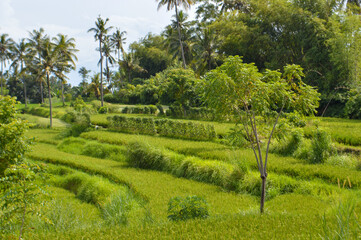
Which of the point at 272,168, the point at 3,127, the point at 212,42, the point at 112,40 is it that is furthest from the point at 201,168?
the point at 112,40

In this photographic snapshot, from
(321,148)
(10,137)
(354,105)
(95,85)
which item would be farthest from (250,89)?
(95,85)

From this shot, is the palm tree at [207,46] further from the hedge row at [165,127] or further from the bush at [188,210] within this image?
the bush at [188,210]

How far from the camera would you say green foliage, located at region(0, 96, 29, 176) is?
19.4 feet

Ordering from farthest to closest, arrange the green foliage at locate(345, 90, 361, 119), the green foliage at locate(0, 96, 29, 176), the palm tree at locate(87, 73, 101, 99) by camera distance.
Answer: the palm tree at locate(87, 73, 101, 99) < the green foliage at locate(345, 90, 361, 119) < the green foliage at locate(0, 96, 29, 176)

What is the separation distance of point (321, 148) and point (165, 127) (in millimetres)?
10723

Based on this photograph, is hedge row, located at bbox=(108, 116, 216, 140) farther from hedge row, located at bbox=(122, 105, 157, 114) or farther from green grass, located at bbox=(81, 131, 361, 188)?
hedge row, located at bbox=(122, 105, 157, 114)

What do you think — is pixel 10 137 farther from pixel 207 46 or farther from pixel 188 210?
pixel 207 46

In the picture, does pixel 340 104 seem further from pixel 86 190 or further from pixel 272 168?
pixel 86 190

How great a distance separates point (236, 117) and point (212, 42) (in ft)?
96.7

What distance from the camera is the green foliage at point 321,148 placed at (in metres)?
11.1

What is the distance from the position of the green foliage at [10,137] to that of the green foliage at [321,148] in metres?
10.2

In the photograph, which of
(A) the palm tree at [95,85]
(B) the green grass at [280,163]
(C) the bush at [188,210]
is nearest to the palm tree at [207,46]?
(B) the green grass at [280,163]

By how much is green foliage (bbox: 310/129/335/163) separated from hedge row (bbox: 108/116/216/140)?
258 inches

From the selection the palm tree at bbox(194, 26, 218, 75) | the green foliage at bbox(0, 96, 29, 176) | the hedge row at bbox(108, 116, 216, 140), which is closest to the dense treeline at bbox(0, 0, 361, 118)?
the palm tree at bbox(194, 26, 218, 75)
